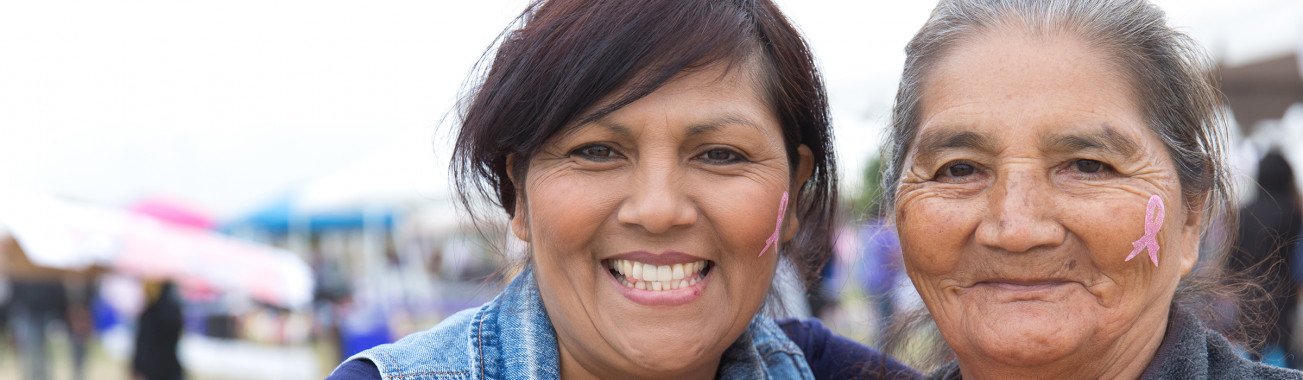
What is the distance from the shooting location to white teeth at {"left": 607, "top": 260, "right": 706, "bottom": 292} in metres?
1.90

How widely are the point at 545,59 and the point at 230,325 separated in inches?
569

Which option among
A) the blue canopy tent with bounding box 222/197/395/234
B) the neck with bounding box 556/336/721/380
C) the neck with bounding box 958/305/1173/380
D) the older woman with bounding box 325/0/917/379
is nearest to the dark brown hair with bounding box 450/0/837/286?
the older woman with bounding box 325/0/917/379

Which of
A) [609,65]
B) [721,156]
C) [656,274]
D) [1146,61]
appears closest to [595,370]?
[656,274]

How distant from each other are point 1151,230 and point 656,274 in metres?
0.90

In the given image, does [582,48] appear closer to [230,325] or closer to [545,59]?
[545,59]

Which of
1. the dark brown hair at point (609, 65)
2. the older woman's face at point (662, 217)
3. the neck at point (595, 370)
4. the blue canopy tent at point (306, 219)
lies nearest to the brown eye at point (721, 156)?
the older woman's face at point (662, 217)

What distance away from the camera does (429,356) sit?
200 cm

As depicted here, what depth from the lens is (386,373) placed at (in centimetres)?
189

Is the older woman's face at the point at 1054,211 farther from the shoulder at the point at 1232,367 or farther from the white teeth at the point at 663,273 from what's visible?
the white teeth at the point at 663,273

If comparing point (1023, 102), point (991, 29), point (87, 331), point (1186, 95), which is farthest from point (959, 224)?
point (87, 331)

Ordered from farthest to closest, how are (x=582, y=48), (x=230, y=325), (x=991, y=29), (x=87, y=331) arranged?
(x=230, y=325), (x=87, y=331), (x=582, y=48), (x=991, y=29)

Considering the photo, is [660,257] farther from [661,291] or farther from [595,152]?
[595,152]

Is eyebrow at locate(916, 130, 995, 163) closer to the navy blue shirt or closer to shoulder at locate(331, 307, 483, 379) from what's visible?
the navy blue shirt

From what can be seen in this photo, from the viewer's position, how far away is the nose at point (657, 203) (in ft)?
5.92
